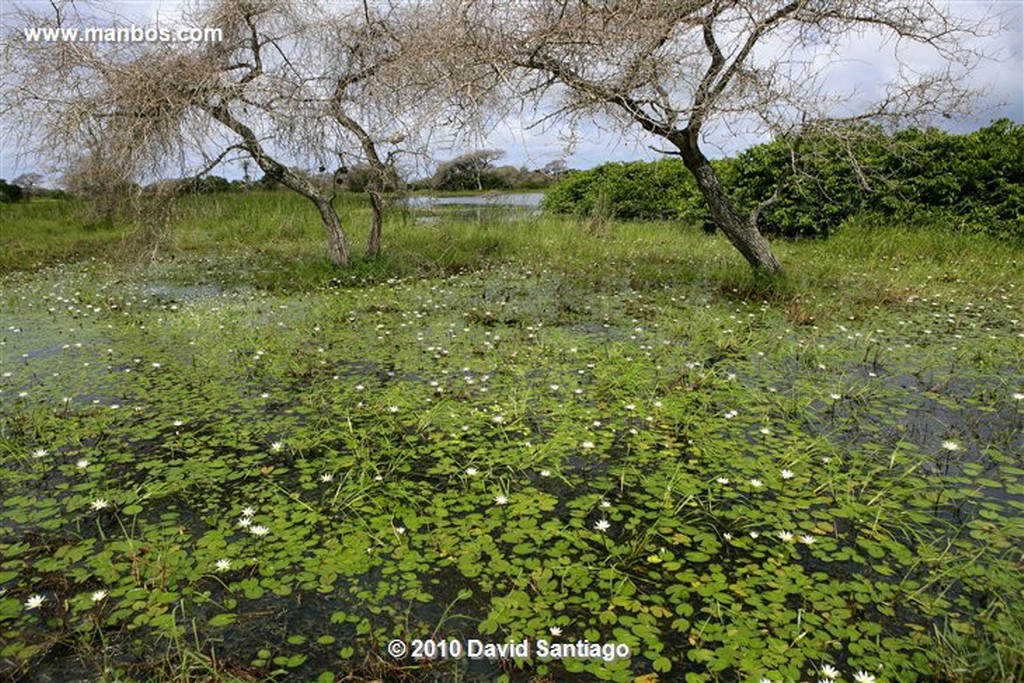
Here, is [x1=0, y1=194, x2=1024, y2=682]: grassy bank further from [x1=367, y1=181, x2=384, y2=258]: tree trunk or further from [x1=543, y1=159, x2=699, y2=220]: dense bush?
[x1=543, y1=159, x2=699, y2=220]: dense bush

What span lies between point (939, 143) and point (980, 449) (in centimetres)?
1140

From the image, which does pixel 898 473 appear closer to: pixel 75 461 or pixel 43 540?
pixel 43 540

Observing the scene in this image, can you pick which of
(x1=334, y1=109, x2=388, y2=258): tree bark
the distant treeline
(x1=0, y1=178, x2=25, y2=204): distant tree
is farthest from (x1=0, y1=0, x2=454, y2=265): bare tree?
(x1=0, y1=178, x2=25, y2=204): distant tree

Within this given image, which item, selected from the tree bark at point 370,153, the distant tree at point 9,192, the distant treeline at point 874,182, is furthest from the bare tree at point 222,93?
the distant tree at point 9,192

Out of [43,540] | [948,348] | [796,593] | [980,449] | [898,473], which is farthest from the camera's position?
[948,348]

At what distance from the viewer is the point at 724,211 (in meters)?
9.91

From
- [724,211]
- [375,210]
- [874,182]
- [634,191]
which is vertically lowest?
[724,211]

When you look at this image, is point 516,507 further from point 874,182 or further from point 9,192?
point 9,192

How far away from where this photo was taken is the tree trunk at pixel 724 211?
31.7 feet

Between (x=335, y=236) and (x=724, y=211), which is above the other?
(x=724, y=211)

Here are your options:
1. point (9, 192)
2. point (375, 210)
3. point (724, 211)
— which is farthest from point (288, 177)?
point (9, 192)

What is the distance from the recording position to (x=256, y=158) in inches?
425

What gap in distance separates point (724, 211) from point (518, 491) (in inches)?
289

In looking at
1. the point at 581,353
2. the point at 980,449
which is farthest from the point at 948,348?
the point at 581,353
